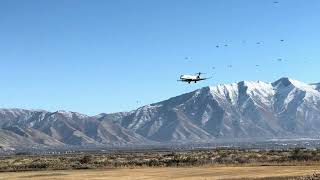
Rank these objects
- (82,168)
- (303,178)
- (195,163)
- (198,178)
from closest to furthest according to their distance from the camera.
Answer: (303,178)
(198,178)
(82,168)
(195,163)

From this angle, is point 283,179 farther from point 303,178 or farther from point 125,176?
point 125,176

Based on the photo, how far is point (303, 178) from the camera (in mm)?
72250

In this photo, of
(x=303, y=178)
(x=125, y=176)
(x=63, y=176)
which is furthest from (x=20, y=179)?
(x=303, y=178)

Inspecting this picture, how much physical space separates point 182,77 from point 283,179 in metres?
16.5

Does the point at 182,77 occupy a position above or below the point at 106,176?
above

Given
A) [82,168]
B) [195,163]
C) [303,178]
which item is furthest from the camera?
[195,163]

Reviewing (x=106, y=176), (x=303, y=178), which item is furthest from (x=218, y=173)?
(x=303, y=178)

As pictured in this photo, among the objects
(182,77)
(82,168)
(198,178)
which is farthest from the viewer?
(82,168)

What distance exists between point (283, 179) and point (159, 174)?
2218cm

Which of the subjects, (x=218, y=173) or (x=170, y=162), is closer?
(x=218, y=173)

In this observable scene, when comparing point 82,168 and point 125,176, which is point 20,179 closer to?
point 125,176

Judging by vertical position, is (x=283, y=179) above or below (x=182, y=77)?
below

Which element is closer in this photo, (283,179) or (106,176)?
(283,179)

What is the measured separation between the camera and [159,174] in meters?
93.5
